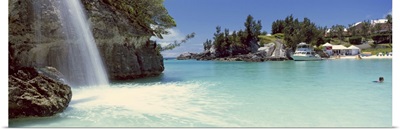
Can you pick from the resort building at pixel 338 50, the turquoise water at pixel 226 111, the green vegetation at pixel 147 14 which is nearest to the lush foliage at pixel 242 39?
the resort building at pixel 338 50

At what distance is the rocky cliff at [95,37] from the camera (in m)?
9.43

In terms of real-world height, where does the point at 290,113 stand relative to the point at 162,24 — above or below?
below

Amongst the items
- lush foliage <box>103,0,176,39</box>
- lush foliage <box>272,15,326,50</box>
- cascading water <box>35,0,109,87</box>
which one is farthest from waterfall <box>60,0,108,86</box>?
lush foliage <box>272,15,326,50</box>

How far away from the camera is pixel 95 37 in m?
12.0

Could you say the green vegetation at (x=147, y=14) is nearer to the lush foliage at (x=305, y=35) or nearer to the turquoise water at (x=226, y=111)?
the turquoise water at (x=226, y=111)

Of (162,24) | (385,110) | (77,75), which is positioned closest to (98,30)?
(77,75)

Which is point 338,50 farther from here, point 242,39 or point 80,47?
point 80,47

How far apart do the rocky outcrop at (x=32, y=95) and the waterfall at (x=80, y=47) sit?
16.1ft

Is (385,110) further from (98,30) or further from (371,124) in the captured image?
(98,30)

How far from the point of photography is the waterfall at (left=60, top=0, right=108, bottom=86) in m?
10.3

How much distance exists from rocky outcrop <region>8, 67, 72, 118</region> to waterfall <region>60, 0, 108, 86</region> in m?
4.91

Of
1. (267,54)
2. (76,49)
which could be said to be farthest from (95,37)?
(267,54)

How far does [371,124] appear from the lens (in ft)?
16.8
